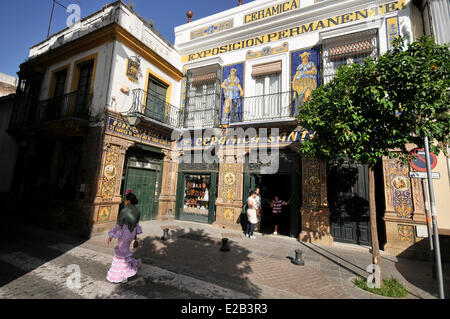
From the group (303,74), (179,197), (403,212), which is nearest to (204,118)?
(179,197)

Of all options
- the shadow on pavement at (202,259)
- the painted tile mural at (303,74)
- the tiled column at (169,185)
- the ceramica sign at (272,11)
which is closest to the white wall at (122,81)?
the tiled column at (169,185)

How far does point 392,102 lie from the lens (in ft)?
13.2

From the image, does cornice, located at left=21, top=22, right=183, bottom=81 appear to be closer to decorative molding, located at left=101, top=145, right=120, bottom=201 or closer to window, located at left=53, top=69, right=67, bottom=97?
window, located at left=53, top=69, right=67, bottom=97

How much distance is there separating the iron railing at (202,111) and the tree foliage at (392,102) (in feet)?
20.1

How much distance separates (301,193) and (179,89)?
8279 mm

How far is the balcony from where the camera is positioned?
8.67m

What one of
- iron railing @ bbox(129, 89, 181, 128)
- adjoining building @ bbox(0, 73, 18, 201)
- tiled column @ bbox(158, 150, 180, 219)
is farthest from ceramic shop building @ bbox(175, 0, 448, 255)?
adjoining building @ bbox(0, 73, 18, 201)

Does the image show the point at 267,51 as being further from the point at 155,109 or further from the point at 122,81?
the point at 122,81

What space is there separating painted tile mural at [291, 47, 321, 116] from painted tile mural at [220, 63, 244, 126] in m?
2.38

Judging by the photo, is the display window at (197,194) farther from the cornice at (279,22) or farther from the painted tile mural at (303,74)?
the cornice at (279,22)

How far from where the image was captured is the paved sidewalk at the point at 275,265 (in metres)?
3.99

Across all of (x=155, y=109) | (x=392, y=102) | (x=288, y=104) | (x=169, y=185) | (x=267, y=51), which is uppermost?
(x=267, y=51)

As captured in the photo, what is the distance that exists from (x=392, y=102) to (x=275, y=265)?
435 cm
